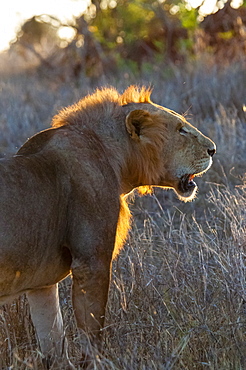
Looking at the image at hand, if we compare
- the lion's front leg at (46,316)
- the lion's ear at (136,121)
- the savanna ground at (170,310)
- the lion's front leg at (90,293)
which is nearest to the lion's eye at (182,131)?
the lion's ear at (136,121)

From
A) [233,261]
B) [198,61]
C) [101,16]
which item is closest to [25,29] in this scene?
[101,16]

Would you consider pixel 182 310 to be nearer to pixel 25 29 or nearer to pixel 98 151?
pixel 98 151

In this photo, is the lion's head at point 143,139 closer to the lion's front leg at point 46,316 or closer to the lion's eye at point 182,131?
the lion's eye at point 182,131

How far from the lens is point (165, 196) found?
287 inches

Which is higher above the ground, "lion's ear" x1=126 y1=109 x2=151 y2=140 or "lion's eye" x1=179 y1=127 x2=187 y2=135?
"lion's ear" x1=126 y1=109 x2=151 y2=140

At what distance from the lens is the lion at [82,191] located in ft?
11.1

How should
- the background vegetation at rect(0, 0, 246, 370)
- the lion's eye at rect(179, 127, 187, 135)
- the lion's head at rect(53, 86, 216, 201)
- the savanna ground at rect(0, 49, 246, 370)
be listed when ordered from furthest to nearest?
the lion's eye at rect(179, 127, 187, 135)
the lion's head at rect(53, 86, 216, 201)
the background vegetation at rect(0, 0, 246, 370)
the savanna ground at rect(0, 49, 246, 370)

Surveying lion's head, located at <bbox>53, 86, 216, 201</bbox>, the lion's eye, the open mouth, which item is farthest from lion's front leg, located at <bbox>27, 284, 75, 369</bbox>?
the lion's eye

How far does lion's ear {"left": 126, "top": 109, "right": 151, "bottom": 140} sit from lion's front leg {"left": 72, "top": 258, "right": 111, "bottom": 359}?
79cm

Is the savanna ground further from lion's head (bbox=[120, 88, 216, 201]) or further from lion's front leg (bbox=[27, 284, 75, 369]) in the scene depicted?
lion's head (bbox=[120, 88, 216, 201])

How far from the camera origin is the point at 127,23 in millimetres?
15242

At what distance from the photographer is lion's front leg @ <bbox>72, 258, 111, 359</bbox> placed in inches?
136

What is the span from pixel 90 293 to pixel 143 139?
0.96m

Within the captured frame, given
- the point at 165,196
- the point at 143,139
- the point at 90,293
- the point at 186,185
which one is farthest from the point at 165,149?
the point at 165,196
